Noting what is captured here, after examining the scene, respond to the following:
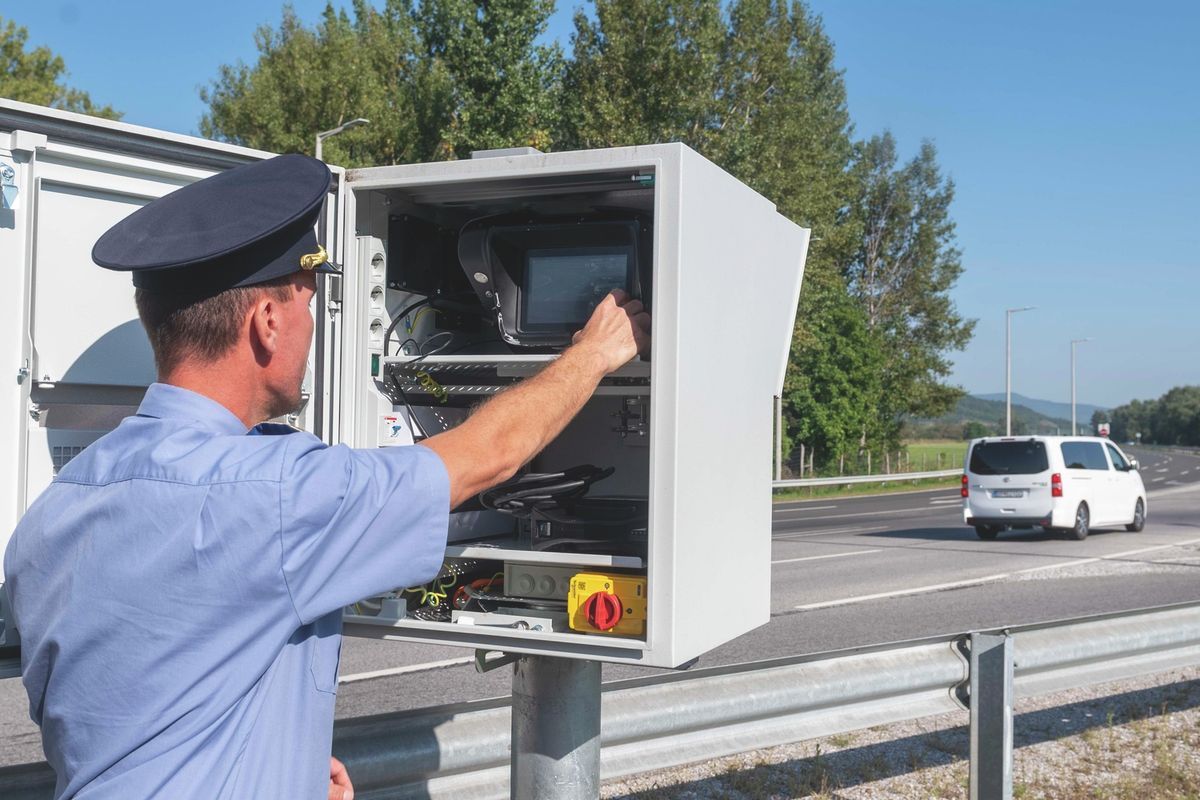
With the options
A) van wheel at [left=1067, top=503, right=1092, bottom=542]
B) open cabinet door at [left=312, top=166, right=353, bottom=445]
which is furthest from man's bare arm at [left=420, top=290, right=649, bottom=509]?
van wheel at [left=1067, top=503, right=1092, bottom=542]

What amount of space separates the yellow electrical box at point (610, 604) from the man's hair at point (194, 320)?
1068 mm

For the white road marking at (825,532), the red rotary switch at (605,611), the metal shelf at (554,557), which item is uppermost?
the metal shelf at (554,557)

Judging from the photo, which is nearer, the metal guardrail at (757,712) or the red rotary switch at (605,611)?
the red rotary switch at (605,611)

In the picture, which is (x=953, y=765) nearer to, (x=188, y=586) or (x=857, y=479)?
(x=188, y=586)

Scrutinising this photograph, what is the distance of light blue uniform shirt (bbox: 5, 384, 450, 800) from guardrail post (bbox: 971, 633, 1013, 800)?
2273 mm

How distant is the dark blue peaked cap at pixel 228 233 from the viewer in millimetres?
1729

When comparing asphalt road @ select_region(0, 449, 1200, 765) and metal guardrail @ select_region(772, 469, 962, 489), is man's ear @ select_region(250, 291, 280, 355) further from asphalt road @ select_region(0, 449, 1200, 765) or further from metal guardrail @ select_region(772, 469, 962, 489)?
metal guardrail @ select_region(772, 469, 962, 489)

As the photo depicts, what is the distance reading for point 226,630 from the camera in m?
1.62

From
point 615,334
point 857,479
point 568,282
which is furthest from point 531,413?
point 857,479

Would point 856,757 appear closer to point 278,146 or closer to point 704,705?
point 704,705

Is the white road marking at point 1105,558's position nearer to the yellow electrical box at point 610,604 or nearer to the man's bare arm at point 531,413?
the yellow electrical box at point 610,604

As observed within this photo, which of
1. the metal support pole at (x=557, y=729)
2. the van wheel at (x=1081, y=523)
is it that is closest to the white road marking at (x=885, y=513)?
the van wheel at (x=1081, y=523)

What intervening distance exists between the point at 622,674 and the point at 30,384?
5274 millimetres

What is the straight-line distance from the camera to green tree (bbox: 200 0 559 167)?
26172 mm
